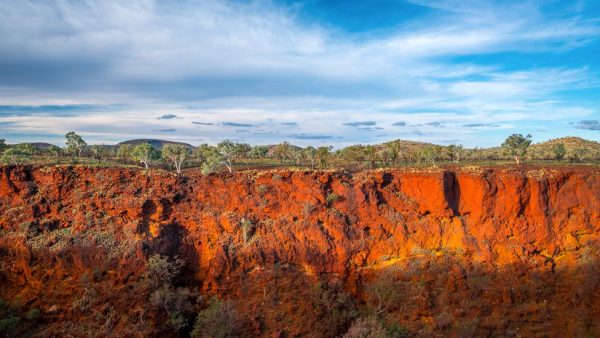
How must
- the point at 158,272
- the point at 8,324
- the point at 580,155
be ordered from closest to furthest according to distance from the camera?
the point at 8,324 → the point at 158,272 → the point at 580,155

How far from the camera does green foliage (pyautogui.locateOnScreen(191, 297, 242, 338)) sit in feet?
69.3

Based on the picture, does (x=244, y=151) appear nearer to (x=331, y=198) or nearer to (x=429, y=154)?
(x=429, y=154)

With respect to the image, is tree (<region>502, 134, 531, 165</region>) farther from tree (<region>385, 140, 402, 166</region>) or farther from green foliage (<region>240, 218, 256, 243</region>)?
green foliage (<region>240, 218, 256, 243</region>)

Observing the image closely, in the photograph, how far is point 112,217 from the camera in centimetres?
2531

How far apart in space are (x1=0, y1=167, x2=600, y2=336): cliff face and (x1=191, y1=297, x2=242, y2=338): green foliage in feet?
2.44

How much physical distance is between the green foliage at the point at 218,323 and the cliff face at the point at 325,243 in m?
0.74

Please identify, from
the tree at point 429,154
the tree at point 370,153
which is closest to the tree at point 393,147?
the tree at point 370,153

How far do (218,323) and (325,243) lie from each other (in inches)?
310

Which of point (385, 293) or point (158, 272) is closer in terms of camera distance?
point (158, 272)

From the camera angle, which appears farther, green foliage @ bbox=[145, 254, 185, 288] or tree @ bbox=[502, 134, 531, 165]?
tree @ bbox=[502, 134, 531, 165]

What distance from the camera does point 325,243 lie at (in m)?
25.2

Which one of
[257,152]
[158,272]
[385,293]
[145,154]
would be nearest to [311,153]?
[257,152]

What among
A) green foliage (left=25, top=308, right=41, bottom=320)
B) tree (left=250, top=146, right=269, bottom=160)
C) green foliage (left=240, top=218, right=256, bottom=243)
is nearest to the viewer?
green foliage (left=25, top=308, right=41, bottom=320)

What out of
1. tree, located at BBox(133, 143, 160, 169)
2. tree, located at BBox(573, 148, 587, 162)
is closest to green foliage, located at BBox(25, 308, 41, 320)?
tree, located at BBox(133, 143, 160, 169)
